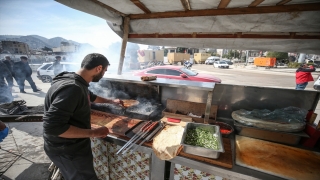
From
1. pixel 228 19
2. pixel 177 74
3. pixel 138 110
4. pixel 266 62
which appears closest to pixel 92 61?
pixel 138 110

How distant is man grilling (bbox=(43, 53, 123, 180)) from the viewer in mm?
1505

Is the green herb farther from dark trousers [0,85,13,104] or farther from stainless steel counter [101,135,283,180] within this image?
dark trousers [0,85,13,104]

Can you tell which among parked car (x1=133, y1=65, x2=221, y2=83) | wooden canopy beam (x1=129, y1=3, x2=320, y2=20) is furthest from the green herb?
parked car (x1=133, y1=65, x2=221, y2=83)

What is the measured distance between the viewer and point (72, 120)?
68.7 inches

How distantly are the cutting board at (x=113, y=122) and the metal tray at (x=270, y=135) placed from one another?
1.76 m

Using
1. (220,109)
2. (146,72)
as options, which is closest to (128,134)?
(220,109)

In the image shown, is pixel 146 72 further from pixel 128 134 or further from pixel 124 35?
pixel 128 134

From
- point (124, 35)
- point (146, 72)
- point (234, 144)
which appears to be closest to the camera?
point (234, 144)

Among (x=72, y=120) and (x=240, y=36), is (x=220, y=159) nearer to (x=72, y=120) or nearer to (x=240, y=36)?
(x=72, y=120)

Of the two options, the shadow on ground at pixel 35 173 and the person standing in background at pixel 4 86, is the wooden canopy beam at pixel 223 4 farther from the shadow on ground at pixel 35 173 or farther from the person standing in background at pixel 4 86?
the person standing in background at pixel 4 86

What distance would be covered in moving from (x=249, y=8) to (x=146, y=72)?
6.41 m

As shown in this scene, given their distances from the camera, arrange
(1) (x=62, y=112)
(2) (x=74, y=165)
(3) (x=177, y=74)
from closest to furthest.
Result: (1) (x=62, y=112)
(2) (x=74, y=165)
(3) (x=177, y=74)

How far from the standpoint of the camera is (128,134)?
2.19 meters

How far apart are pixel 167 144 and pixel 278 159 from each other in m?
1.40
